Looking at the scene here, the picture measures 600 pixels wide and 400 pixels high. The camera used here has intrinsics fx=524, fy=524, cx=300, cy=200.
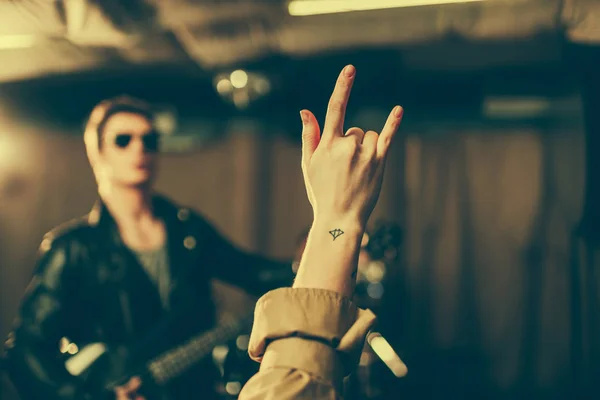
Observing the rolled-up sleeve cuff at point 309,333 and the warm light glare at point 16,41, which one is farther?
the warm light glare at point 16,41

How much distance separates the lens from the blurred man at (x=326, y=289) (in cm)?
46

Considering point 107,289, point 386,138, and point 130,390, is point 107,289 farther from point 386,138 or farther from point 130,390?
point 386,138

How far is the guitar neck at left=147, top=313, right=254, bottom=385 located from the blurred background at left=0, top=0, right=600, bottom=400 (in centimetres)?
8

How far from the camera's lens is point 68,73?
1.65 meters

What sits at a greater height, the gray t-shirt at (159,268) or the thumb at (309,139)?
the thumb at (309,139)

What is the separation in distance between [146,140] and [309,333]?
1.25 metres

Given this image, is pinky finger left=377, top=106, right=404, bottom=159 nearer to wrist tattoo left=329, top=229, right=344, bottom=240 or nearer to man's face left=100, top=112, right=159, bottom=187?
wrist tattoo left=329, top=229, right=344, bottom=240

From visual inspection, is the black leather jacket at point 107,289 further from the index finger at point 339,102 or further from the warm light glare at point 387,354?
the index finger at point 339,102

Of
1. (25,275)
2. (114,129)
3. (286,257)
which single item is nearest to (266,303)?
(286,257)

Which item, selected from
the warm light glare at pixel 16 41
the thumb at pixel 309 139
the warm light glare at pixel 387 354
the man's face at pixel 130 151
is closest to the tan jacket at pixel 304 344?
the thumb at pixel 309 139

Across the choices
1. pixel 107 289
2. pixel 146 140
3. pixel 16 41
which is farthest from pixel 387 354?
pixel 16 41

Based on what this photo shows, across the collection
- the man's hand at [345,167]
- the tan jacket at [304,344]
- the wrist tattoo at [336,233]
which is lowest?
the tan jacket at [304,344]

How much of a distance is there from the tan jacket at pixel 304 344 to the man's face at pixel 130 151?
119cm

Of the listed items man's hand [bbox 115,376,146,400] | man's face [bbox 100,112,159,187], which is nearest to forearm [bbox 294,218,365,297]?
man's hand [bbox 115,376,146,400]
